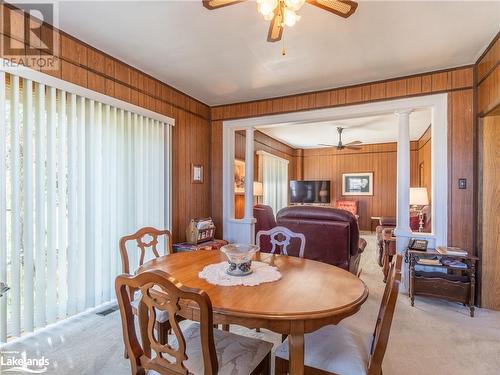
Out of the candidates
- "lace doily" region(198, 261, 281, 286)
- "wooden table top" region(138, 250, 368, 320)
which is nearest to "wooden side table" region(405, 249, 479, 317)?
"wooden table top" region(138, 250, 368, 320)

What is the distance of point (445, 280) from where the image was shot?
2834mm

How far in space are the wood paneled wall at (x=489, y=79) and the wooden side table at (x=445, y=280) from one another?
4.99ft

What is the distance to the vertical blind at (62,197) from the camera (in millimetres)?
2029

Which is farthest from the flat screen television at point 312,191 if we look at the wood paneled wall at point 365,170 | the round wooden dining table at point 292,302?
the round wooden dining table at point 292,302

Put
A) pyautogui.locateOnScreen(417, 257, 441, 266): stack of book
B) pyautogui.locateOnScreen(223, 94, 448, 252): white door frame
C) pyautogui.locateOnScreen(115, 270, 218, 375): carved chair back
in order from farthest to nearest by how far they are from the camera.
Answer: pyautogui.locateOnScreen(223, 94, 448, 252): white door frame, pyautogui.locateOnScreen(417, 257, 441, 266): stack of book, pyautogui.locateOnScreen(115, 270, 218, 375): carved chair back

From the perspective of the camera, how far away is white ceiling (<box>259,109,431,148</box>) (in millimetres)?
5316

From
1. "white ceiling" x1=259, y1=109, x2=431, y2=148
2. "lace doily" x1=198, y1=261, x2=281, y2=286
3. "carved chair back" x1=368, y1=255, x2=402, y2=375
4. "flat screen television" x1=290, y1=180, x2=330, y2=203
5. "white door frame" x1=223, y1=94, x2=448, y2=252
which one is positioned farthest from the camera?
"flat screen television" x1=290, y1=180, x2=330, y2=203

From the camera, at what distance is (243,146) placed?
5.30 m

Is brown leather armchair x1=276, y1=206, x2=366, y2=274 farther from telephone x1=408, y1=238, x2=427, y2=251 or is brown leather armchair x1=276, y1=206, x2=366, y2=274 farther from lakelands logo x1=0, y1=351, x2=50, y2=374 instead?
lakelands logo x1=0, y1=351, x2=50, y2=374

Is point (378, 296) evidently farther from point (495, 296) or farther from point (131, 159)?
point (131, 159)

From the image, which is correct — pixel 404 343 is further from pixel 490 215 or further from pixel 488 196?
pixel 488 196

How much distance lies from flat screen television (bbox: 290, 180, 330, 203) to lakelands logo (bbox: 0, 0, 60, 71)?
6.83 metres

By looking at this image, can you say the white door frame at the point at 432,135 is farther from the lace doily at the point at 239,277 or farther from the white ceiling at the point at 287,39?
the lace doily at the point at 239,277

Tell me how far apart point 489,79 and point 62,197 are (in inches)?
164
